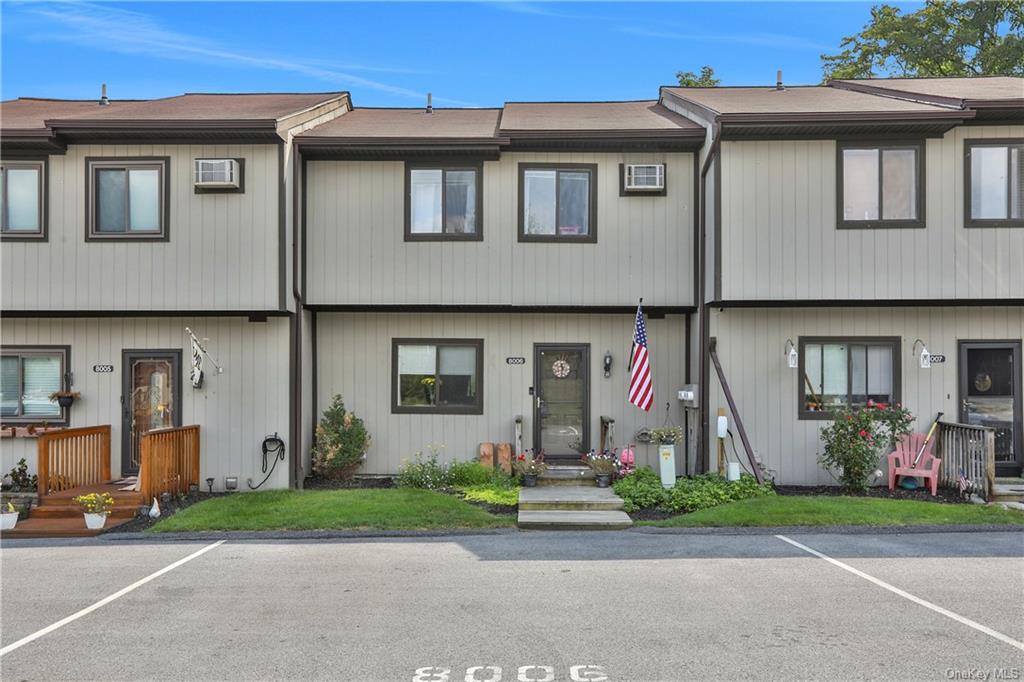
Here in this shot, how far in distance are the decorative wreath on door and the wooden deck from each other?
659 cm

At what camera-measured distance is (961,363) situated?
12.0 metres

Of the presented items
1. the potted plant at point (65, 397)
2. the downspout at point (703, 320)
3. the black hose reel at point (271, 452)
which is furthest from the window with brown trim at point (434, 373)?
the potted plant at point (65, 397)

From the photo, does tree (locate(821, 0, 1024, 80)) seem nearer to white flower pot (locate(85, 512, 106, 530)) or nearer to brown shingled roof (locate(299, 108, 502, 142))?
brown shingled roof (locate(299, 108, 502, 142))

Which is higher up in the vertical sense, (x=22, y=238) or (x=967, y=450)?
(x=22, y=238)

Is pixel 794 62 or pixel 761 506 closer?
pixel 761 506

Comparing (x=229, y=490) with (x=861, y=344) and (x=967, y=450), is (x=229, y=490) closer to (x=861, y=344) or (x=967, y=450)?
(x=861, y=344)

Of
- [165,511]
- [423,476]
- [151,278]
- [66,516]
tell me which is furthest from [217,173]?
[423,476]

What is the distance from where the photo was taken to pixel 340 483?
40.4 ft

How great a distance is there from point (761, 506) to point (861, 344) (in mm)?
3753

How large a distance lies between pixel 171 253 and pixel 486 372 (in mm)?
5401

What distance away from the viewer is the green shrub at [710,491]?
10.3 meters

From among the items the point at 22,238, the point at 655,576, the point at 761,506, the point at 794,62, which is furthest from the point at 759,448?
the point at 794,62

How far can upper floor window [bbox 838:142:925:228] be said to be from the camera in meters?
11.5

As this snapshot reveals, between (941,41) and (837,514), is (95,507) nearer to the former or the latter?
(837,514)
